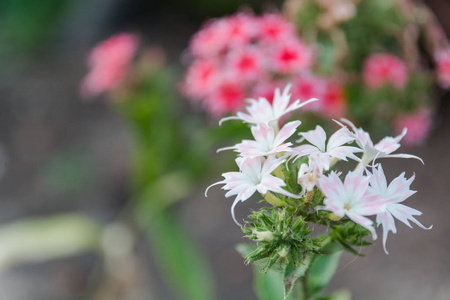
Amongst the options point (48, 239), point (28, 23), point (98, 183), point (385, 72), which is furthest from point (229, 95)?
point (28, 23)

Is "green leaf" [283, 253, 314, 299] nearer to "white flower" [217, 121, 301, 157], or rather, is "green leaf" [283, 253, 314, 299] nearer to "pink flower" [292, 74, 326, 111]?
"white flower" [217, 121, 301, 157]

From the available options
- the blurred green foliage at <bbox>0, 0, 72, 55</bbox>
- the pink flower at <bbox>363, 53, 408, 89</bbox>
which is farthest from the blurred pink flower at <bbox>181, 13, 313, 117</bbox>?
the blurred green foliage at <bbox>0, 0, 72, 55</bbox>

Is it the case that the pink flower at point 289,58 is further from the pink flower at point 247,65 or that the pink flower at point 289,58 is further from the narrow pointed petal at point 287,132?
the narrow pointed petal at point 287,132

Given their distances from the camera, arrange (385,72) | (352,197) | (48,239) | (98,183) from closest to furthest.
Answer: (352,197), (385,72), (48,239), (98,183)

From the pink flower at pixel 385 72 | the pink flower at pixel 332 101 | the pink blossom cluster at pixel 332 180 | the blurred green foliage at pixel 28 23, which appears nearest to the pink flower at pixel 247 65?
the pink flower at pixel 332 101

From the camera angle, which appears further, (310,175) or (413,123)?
(413,123)

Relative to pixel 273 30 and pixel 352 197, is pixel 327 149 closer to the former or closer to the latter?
pixel 352 197
